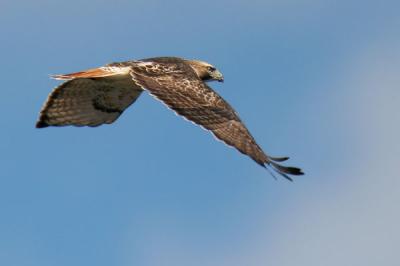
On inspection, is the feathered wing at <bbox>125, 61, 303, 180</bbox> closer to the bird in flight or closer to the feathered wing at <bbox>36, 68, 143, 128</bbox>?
the bird in flight

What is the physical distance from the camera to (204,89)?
25828mm

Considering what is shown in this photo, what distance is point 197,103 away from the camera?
2506cm

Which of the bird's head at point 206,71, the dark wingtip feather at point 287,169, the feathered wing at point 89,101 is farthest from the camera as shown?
the bird's head at point 206,71

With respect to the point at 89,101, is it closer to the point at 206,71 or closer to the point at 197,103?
the point at 206,71

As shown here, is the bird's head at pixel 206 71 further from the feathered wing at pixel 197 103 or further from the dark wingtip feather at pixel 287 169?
the dark wingtip feather at pixel 287 169

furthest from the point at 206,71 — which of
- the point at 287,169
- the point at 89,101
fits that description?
the point at 287,169

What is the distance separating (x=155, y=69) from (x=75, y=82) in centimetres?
191

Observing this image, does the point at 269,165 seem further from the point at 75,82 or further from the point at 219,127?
the point at 75,82

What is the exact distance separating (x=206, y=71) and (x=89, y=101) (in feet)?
8.55

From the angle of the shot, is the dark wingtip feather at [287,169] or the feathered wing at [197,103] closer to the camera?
the dark wingtip feather at [287,169]

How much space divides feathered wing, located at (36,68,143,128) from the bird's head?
146 cm

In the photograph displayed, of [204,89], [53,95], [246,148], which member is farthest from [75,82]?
[246,148]

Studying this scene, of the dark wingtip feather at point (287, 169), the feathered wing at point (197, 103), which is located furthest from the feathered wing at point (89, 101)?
the dark wingtip feather at point (287, 169)

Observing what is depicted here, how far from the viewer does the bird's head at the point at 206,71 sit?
96.7ft
